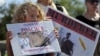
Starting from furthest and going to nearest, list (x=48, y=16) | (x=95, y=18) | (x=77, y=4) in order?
(x=77, y=4) → (x=95, y=18) → (x=48, y=16)

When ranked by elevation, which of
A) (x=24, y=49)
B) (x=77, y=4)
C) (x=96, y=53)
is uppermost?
(x=24, y=49)

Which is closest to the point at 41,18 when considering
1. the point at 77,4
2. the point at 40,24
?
the point at 40,24

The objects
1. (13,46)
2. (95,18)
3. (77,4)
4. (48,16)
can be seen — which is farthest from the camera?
(77,4)

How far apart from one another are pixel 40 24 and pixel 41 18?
6 cm

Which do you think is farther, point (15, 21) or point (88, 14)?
point (88, 14)

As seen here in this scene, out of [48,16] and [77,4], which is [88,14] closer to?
[48,16]

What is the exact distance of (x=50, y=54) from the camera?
3785mm

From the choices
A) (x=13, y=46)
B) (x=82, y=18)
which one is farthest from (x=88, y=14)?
(x=13, y=46)

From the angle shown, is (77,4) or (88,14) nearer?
(88,14)

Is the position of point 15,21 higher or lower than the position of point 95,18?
higher

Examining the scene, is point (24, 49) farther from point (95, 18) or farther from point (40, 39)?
point (95, 18)

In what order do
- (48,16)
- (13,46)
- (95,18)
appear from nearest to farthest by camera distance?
(13,46)
(48,16)
(95,18)

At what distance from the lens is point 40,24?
3787 mm

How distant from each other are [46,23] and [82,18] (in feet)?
3.02
